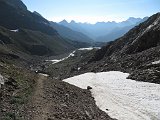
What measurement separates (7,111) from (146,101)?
18963mm

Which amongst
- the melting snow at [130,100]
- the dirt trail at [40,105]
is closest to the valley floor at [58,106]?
the dirt trail at [40,105]

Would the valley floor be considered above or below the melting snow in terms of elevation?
above

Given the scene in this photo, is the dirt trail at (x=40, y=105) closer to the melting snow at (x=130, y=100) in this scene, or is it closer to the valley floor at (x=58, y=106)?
the valley floor at (x=58, y=106)

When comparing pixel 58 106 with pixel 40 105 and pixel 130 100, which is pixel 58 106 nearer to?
pixel 40 105

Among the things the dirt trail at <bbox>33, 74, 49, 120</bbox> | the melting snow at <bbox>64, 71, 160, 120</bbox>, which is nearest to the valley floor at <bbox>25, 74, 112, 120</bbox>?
the dirt trail at <bbox>33, 74, 49, 120</bbox>

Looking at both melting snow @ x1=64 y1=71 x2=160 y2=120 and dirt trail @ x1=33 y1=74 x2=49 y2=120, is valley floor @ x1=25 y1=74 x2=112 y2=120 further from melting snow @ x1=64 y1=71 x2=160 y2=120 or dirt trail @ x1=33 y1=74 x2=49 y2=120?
melting snow @ x1=64 y1=71 x2=160 y2=120

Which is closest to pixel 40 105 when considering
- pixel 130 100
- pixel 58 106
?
pixel 58 106

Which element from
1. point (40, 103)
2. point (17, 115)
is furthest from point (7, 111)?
point (40, 103)

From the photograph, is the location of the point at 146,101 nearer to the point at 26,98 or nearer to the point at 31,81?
the point at 31,81

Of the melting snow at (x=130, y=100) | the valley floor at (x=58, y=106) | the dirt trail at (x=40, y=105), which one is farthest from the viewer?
the melting snow at (x=130, y=100)

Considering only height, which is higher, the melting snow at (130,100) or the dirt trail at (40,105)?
the dirt trail at (40,105)

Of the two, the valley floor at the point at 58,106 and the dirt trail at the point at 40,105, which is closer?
the dirt trail at the point at 40,105

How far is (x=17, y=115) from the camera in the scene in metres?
19.4

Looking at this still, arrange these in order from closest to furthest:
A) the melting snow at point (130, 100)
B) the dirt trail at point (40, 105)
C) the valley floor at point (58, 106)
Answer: the dirt trail at point (40, 105)
the valley floor at point (58, 106)
the melting snow at point (130, 100)
